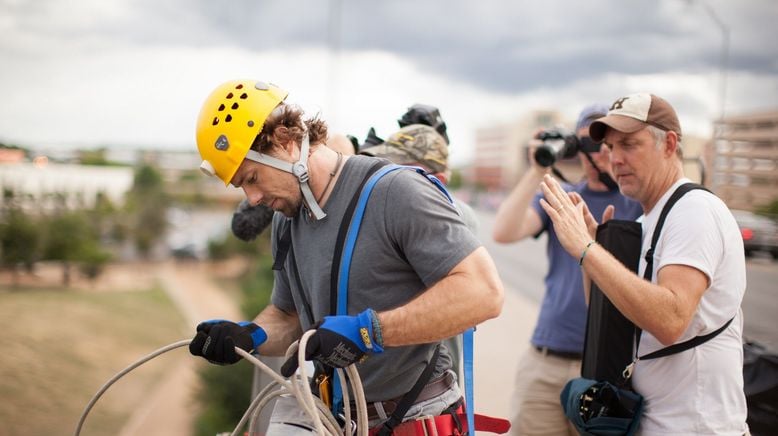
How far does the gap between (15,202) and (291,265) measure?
217ft

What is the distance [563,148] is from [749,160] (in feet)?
14.1

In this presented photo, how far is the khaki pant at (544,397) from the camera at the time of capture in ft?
10.0

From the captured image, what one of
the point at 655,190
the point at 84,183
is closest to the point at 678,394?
the point at 655,190

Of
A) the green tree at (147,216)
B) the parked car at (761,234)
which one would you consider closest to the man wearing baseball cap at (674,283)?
the parked car at (761,234)

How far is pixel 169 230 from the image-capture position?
266 feet

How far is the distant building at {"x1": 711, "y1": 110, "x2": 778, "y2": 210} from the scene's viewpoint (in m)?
6.21

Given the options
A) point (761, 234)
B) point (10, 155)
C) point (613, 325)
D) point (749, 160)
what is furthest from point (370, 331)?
point (10, 155)

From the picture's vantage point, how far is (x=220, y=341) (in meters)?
1.92

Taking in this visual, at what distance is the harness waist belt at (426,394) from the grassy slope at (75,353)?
36000 millimetres

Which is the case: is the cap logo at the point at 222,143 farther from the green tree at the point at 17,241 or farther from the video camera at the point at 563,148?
the green tree at the point at 17,241

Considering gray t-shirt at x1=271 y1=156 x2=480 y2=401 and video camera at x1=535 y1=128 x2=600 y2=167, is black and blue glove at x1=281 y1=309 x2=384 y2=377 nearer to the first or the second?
gray t-shirt at x1=271 y1=156 x2=480 y2=401

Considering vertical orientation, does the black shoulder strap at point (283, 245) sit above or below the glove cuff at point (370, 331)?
above

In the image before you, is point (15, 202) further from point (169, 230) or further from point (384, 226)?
point (384, 226)

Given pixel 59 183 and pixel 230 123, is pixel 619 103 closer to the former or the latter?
pixel 230 123
